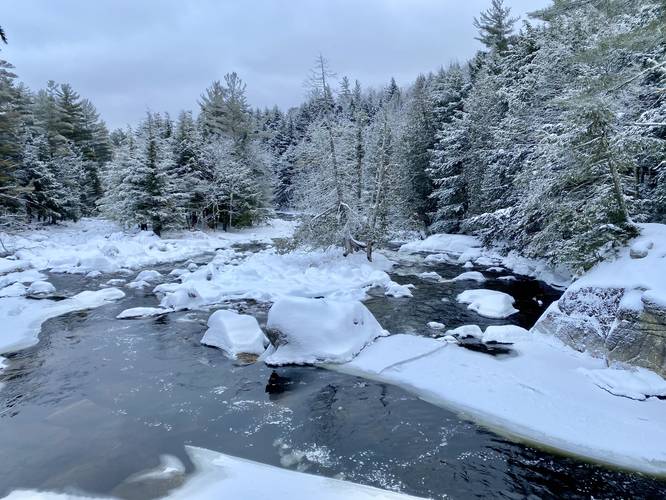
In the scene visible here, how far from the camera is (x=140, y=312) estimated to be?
1226cm

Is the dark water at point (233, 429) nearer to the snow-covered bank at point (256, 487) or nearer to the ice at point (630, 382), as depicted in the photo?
the snow-covered bank at point (256, 487)

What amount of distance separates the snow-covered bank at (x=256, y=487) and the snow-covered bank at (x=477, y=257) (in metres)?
14.6

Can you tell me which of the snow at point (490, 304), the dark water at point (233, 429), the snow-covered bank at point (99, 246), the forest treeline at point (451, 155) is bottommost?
the dark water at point (233, 429)

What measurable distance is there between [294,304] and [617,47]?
335 inches

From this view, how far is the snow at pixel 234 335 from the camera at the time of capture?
31.3 ft

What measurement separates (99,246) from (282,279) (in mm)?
12286

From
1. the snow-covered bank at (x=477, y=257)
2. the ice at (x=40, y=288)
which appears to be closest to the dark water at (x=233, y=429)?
the ice at (x=40, y=288)

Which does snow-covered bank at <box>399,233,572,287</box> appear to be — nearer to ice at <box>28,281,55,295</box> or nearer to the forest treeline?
the forest treeline

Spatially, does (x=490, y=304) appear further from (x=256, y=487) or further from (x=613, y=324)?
(x=256, y=487)

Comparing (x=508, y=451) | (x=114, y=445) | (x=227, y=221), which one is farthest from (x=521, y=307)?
(x=227, y=221)

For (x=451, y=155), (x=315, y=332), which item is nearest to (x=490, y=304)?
(x=315, y=332)

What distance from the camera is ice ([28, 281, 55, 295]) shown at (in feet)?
47.6

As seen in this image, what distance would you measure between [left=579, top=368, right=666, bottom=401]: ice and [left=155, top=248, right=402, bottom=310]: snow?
809 centimetres

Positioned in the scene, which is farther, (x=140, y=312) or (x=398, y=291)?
(x=398, y=291)
